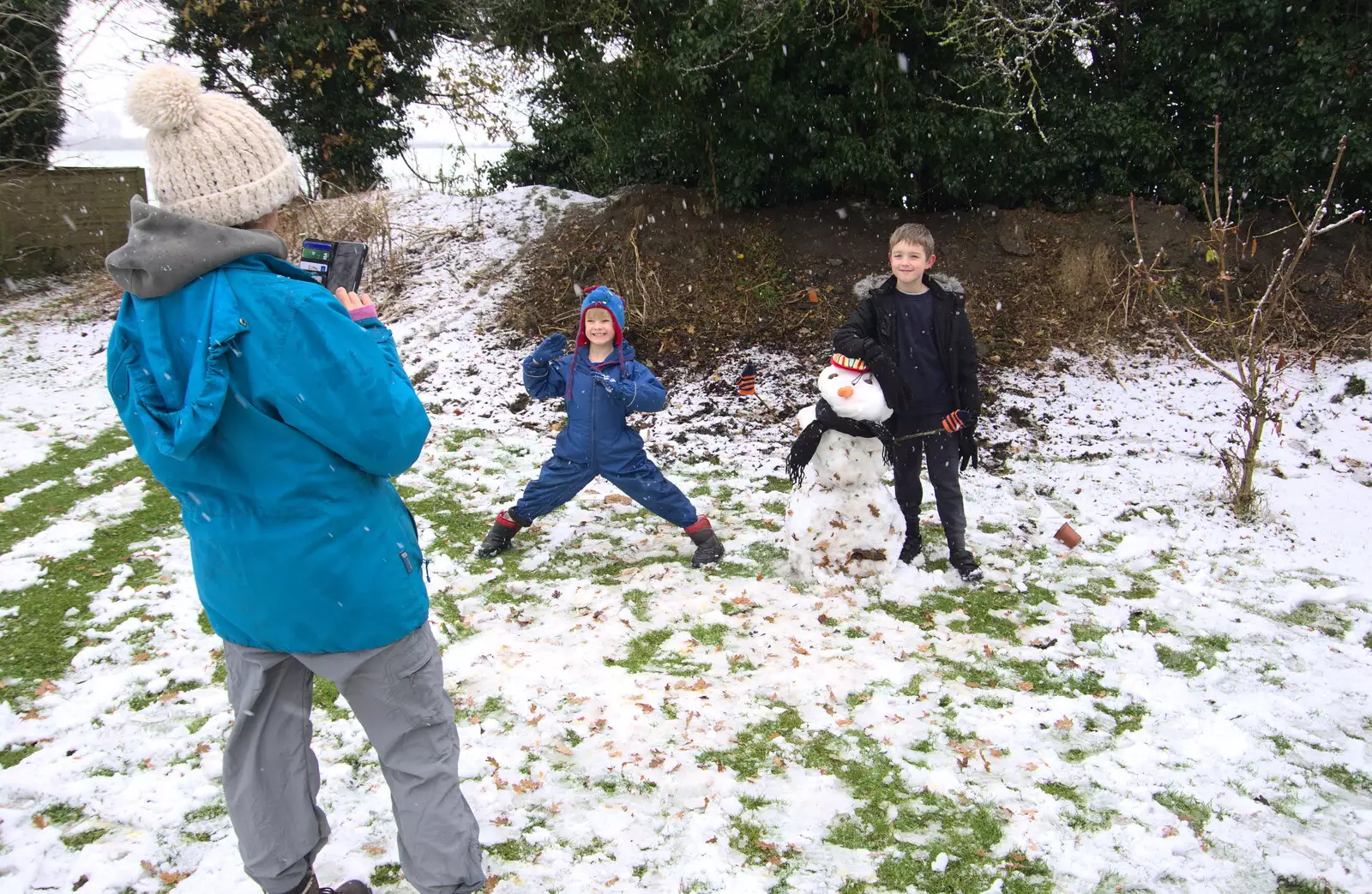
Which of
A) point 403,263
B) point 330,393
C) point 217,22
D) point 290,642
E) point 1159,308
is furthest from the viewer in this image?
point 217,22

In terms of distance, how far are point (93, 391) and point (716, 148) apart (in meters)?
6.02

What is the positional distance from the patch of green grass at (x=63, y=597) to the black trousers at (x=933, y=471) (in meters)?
3.85

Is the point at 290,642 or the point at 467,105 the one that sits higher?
the point at 467,105

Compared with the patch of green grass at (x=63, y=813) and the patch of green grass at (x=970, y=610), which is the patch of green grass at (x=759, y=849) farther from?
the patch of green grass at (x=63, y=813)

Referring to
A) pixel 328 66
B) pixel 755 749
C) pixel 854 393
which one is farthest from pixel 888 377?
pixel 328 66

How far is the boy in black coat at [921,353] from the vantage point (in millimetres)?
4117

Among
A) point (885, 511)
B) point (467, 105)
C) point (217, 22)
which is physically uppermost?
point (217, 22)

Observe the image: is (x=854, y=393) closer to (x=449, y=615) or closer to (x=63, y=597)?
(x=449, y=615)

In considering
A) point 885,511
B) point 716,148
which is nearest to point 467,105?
point 716,148

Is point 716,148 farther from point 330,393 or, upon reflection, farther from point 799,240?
point 330,393

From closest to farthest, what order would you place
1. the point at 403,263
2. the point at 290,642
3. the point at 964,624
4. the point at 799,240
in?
1. the point at 290,642
2. the point at 964,624
3. the point at 799,240
4. the point at 403,263

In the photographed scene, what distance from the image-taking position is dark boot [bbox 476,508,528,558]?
191 inches

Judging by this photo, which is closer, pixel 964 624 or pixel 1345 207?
pixel 964 624

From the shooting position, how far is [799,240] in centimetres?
862
